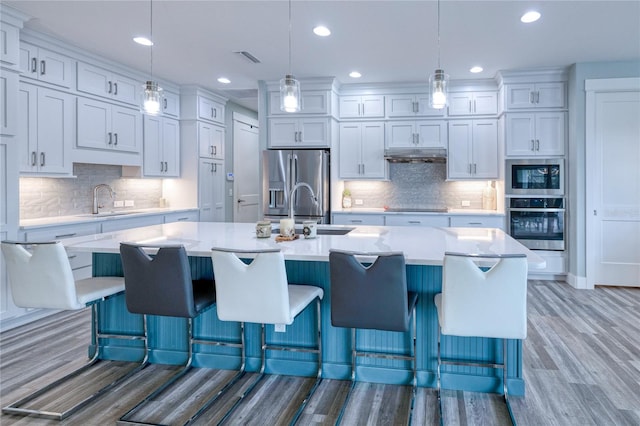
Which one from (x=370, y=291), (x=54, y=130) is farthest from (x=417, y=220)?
(x=54, y=130)

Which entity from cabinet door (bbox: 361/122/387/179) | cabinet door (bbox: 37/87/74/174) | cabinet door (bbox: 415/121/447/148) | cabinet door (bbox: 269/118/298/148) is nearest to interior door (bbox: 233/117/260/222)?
cabinet door (bbox: 269/118/298/148)

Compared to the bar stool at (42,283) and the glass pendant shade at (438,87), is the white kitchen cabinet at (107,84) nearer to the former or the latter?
the bar stool at (42,283)

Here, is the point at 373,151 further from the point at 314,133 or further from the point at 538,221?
the point at 538,221

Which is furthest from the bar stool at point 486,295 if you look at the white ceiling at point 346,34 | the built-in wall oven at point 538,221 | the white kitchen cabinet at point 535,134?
the white kitchen cabinet at point 535,134

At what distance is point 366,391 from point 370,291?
0.75 metres

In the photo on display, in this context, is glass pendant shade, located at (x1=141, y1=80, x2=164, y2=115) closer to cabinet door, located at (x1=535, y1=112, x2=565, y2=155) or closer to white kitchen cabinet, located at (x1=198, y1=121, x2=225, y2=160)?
white kitchen cabinet, located at (x1=198, y1=121, x2=225, y2=160)

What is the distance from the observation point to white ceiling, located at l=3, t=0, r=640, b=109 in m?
3.55

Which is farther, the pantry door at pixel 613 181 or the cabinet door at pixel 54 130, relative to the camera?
the pantry door at pixel 613 181

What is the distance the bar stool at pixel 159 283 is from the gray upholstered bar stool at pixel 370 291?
30.8 inches

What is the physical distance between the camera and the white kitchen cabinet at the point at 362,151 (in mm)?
5992

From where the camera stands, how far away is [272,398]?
2512 millimetres

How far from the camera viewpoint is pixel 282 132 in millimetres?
5875

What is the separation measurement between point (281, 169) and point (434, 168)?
2.17 meters

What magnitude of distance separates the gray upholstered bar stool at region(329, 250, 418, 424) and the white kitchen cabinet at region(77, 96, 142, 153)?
3.62 m
